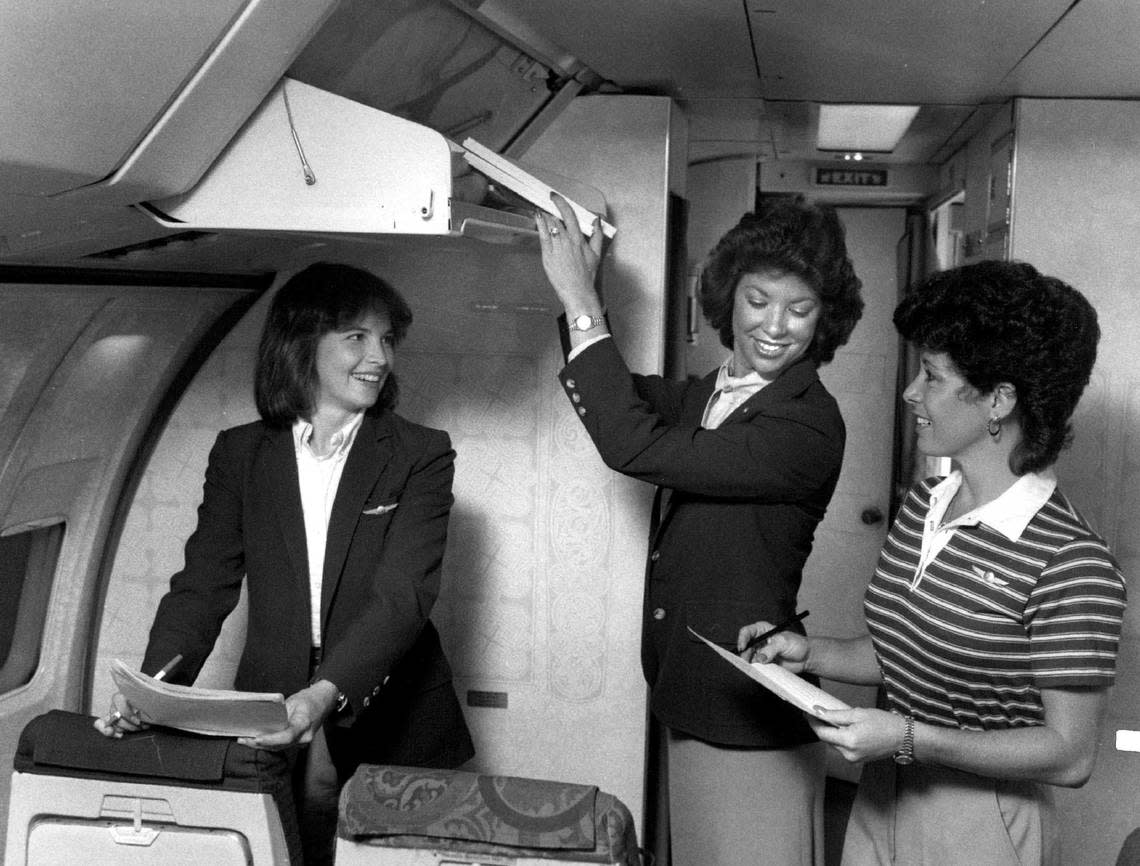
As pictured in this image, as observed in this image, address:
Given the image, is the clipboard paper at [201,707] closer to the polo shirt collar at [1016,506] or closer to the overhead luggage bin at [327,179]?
the overhead luggage bin at [327,179]

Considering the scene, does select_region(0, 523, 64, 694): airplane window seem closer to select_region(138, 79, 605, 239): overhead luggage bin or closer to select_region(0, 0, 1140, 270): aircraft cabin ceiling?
select_region(0, 0, 1140, 270): aircraft cabin ceiling

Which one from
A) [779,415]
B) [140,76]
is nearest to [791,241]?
[779,415]

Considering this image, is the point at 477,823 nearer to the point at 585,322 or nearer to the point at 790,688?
the point at 790,688

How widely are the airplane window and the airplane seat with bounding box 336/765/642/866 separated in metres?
1.87

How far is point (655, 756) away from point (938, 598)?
5.76 feet

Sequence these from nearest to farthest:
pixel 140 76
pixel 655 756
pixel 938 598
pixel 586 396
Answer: pixel 140 76 < pixel 938 598 < pixel 586 396 < pixel 655 756

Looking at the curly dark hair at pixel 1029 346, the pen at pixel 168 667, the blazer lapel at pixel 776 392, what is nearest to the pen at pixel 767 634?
the blazer lapel at pixel 776 392

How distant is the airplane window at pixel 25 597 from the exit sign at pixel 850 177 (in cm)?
349

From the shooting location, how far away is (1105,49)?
9.20 feet

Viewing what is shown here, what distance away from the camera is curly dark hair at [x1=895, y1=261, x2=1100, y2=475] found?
1969mm

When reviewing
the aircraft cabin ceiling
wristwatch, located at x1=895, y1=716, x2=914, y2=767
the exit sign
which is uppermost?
the exit sign

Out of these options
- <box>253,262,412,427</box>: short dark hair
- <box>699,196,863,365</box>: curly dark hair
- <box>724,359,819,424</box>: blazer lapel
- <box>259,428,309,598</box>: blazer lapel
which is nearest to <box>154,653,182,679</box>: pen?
<box>259,428,309,598</box>: blazer lapel

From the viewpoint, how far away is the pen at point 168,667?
7.98ft

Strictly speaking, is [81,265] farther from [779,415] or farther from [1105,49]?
[1105,49]
